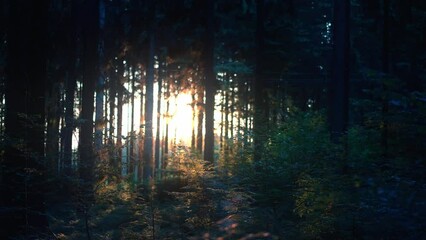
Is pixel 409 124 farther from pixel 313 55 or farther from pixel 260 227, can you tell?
pixel 313 55

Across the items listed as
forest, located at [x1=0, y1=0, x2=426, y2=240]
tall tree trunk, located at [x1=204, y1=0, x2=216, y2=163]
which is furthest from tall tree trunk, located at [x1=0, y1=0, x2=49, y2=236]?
tall tree trunk, located at [x1=204, y1=0, x2=216, y2=163]

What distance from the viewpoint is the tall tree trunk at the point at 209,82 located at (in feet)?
66.4

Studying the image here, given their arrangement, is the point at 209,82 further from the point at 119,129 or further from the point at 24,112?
the point at 119,129

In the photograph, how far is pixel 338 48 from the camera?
16.1 metres

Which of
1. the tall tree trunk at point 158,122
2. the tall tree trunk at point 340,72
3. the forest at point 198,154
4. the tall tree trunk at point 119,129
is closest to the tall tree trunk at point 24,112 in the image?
the forest at point 198,154

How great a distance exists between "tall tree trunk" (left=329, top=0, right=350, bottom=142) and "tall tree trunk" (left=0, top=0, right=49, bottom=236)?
10.4m

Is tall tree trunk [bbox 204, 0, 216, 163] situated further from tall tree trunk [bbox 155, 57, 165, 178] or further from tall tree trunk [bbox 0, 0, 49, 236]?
tall tree trunk [bbox 155, 57, 165, 178]

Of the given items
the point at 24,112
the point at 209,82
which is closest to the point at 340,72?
the point at 209,82

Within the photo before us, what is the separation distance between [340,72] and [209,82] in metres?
6.72

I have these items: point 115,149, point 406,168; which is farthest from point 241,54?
point 406,168

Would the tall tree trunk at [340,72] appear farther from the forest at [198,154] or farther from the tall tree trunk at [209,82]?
the tall tree trunk at [209,82]

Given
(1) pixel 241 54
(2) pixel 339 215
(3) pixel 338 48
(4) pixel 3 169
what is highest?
(1) pixel 241 54

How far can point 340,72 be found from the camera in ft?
52.5

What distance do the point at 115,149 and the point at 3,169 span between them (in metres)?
2.50
